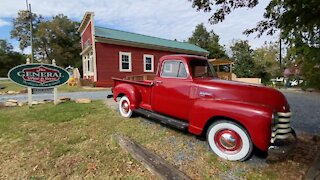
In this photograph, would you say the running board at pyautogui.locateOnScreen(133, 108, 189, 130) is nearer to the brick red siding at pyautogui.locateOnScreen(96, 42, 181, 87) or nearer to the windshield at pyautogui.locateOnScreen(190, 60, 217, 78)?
the windshield at pyautogui.locateOnScreen(190, 60, 217, 78)

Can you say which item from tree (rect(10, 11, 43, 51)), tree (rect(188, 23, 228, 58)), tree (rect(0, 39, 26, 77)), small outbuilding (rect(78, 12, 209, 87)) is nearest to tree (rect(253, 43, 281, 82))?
tree (rect(188, 23, 228, 58))

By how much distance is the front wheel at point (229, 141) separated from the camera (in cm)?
355

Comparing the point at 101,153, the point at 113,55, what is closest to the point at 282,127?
the point at 101,153

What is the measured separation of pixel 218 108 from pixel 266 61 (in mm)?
43352

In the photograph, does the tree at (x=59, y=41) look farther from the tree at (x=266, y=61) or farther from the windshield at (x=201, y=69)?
the windshield at (x=201, y=69)

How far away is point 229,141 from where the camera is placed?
3736mm

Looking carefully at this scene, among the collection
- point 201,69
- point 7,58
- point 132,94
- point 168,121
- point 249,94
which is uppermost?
point 7,58

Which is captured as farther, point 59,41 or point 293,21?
point 59,41

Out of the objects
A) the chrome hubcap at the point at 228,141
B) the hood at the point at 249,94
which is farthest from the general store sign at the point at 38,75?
the chrome hubcap at the point at 228,141

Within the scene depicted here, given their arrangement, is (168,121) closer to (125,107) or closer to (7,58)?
(125,107)

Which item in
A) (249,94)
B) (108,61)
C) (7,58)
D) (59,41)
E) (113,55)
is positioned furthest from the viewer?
(7,58)

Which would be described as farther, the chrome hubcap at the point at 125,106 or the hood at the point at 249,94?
the chrome hubcap at the point at 125,106

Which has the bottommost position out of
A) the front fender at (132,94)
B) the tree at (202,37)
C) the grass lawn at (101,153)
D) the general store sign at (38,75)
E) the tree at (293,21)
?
the grass lawn at (101,153)

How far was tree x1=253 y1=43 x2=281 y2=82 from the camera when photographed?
3706 centimetres
